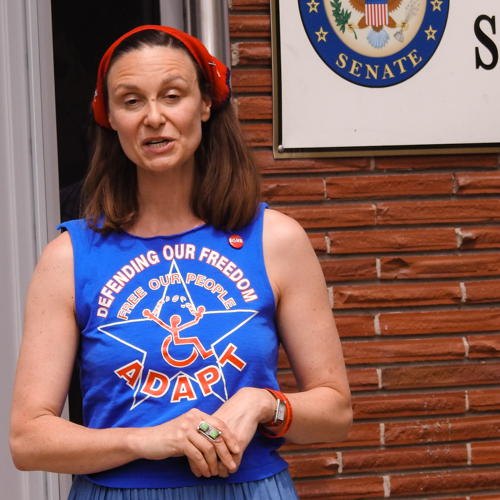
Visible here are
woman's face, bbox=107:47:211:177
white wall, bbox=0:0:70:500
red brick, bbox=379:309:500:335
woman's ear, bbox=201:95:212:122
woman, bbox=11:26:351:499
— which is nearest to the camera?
woman, bbox=11:26:351:499

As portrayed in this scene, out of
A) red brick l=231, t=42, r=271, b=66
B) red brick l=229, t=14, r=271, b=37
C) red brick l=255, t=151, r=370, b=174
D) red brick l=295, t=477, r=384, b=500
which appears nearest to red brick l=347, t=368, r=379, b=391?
red brick l=295, t=477, r=384, b=500

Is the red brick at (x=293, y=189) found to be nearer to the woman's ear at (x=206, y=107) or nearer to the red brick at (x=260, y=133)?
the red brick at (x=260, y=133)

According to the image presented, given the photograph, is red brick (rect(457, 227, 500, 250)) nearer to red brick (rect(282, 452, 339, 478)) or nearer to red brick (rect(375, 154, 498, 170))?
red brick (rect(375, 154, 498, 170))

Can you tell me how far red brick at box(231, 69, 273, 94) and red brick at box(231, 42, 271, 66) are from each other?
0.03 meters

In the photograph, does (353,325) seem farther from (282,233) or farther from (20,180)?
(20,180)

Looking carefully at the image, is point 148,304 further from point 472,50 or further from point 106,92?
point 472,50

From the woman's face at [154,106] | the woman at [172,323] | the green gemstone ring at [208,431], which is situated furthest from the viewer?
the woman's face at [154,106]

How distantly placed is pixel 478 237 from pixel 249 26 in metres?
1.27

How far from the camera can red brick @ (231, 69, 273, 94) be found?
8.11 feet

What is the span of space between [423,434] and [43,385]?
1.72 metres

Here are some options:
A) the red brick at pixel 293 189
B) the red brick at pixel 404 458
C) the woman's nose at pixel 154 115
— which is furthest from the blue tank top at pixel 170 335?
the red brick at pixel 404 458

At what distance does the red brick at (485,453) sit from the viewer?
2537 millimetres

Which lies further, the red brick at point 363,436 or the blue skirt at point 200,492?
the red brick at point 363,436

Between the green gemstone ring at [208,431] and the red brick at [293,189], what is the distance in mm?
1470
